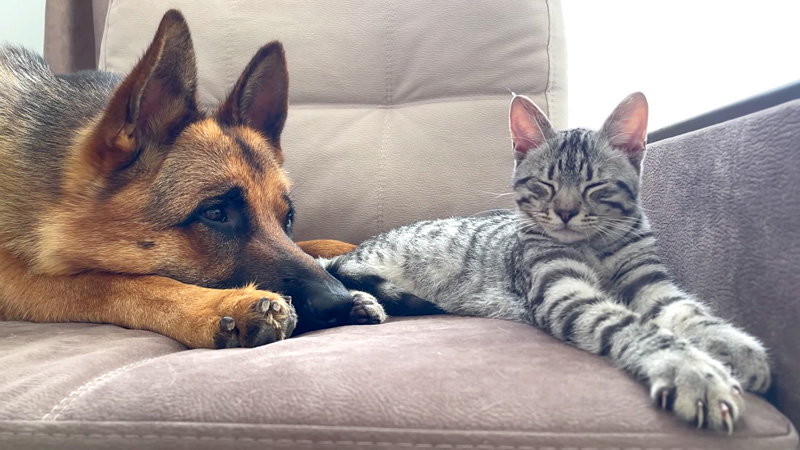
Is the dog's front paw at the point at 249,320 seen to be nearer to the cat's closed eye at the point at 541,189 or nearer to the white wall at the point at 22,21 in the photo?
Result: the cat's closed eye at the point at 541,189

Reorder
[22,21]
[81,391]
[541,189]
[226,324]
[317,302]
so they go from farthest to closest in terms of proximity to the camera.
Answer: [22,21] → [541,189] → [317,302] → [226,324] → [81,391]

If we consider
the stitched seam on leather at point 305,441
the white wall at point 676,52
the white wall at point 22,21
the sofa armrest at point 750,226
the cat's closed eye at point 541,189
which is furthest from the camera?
the white wall at point 22,21

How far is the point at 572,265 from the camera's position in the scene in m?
1.63

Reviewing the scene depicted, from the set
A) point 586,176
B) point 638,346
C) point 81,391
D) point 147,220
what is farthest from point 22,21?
point 638,346

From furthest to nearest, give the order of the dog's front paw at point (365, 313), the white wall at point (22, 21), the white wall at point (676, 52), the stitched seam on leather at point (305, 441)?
the white wall at point (22, 21)
the white wall at point (676, 52)
the dog's front paw at point (365, 313)
the stitched seam on leather at point (305, 441)

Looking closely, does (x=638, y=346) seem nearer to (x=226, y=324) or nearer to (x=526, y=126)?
(x=226, y=324)

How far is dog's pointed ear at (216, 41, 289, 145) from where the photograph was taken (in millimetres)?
1773

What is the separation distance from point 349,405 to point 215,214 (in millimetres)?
801

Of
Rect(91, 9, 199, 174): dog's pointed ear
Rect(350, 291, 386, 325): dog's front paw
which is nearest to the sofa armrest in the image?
Rect(350, 291, 386, 325): dog's front paw

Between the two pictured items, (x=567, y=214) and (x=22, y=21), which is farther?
(x=22, y=21)

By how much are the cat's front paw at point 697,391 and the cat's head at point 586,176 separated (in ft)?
2.46

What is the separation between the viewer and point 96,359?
43.0 inches

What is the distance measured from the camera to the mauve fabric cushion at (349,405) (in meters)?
0.86

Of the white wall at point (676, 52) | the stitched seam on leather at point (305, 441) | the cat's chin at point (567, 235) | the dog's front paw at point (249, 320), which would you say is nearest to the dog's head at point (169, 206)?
the dog's front paw at point (249, 320)
